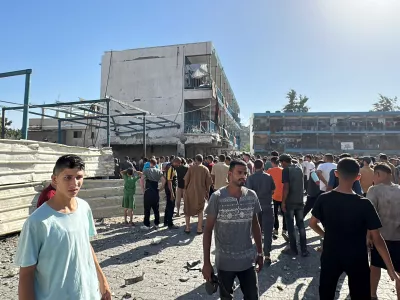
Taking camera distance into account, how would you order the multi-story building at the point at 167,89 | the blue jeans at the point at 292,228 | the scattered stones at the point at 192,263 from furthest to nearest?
the multi-story building at the point at 167,89
the blue jeans at the point at 292,228
the scattered stones at the point at 192,263

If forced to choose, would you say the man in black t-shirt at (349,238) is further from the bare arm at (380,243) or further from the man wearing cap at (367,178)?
the man wearing cap at (367,178)

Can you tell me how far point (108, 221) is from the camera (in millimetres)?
8133

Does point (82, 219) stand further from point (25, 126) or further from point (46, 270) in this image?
point (25, 126)

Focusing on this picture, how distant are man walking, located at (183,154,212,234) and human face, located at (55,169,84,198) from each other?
500 cm

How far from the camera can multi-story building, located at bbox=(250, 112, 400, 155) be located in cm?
3897

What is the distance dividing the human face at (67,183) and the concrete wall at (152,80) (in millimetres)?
19296

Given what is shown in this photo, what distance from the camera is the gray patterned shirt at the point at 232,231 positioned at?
2.54 meters

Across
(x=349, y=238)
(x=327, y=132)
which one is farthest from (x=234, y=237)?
(x=327, y=132)

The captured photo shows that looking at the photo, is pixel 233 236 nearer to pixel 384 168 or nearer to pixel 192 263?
pixel 384 168

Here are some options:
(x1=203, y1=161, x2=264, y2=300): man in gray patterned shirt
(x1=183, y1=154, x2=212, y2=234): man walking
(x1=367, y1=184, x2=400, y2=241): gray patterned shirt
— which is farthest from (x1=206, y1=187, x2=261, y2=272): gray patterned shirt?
(x1=183, y1=154, x2=212, y2=234): man walking

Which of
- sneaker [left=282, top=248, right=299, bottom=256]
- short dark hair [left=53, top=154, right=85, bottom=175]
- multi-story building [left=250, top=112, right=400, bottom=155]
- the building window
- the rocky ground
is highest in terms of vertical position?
multi-story building [left=250, top=112, right=400, bottom=155]

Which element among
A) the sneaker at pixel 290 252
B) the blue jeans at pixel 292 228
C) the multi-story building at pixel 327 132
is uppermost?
the multi-story building at pixel 327 132

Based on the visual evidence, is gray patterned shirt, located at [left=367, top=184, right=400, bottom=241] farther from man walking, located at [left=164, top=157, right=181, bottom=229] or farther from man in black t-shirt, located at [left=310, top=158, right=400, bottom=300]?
man walking, located at [left=164, top=157, right=181, bottom=229]

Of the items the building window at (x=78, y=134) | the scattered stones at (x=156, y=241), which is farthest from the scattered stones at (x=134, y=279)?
the building window at (x=78, y=134)
